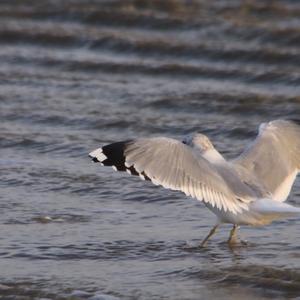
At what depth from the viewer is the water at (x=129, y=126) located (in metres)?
6.22

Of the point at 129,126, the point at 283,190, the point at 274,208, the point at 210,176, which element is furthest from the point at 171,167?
the point at 129,126

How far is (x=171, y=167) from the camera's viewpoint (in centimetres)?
649

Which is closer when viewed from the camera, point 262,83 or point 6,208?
point 6,208

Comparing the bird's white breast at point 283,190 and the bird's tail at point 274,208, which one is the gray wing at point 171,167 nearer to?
the bird's tail at point 274,208

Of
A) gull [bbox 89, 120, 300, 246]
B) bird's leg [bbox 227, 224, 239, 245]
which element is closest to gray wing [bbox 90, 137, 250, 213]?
gull [bbox 89, 120, 300, 246]

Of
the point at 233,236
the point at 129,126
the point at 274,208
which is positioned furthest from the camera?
the point at 129,126

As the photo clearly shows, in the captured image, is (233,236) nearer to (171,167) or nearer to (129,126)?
(171,167)

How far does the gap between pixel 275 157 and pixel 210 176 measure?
706 millimetres

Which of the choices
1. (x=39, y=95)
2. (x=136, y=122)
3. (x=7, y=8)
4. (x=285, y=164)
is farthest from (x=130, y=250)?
(x=7, y=8)

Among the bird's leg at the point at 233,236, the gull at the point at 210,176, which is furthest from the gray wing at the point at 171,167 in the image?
the bird's leg at the point at 233,236

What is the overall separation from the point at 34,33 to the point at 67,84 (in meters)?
2.54

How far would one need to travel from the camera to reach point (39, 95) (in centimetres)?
1100

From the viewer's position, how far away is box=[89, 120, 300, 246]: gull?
642 cm

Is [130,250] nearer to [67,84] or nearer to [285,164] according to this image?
[285,164]
